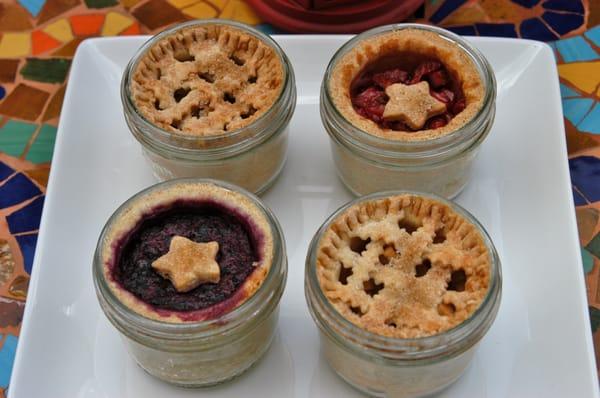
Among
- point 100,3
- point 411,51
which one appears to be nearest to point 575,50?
point 411,51

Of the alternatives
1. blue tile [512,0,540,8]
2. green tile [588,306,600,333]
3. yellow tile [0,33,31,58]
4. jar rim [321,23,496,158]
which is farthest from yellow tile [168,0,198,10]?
green tile [588,306,600,333]

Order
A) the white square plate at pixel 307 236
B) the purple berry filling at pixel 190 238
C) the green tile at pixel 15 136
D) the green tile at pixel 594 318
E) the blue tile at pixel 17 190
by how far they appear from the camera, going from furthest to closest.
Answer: the green tile at pixel 15 136
the blue tile at pixel 17 190
the green tile at pixel 594 318
the white square plate at pixel 307 236
the purple berry filling at pixel 190 238

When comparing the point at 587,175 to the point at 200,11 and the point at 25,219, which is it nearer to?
the point at 200,11

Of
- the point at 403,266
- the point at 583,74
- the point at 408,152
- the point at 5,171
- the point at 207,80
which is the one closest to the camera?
the point at 403,266

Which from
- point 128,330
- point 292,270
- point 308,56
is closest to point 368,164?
point 292,270

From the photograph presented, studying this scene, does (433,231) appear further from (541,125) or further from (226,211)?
(541,125)

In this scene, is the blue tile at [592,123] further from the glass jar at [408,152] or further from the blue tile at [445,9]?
the blue tile at [445,9]

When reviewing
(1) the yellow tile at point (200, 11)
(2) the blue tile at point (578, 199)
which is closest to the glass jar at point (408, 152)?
(2) the blue tile at point (578, 199)
